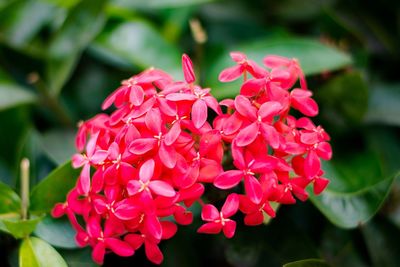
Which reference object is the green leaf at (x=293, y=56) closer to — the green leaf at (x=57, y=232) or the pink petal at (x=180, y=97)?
the pink petal at (x=180, y=97)

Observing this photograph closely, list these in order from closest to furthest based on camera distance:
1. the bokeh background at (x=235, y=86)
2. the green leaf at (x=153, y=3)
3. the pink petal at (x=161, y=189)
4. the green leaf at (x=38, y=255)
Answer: the pink petal at (x=161, y=189) → the green leaf at (x=38, y=255) → the bokeh background at (x=235, y=86) → the green leaf at (x=153, y=3)

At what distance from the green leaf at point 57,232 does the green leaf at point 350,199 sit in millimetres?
416

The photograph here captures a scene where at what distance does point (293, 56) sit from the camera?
3.84 feet

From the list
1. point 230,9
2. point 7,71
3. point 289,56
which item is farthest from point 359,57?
point 7,71

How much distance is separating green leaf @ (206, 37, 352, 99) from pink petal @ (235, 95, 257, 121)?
0.24 meters

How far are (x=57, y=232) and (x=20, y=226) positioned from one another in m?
0.08

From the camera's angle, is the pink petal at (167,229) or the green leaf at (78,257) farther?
the green leaf at (78,257)

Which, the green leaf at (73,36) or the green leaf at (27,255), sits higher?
the green leaf at (73,36)

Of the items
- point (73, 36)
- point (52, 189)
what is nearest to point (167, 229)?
point (52, 189)

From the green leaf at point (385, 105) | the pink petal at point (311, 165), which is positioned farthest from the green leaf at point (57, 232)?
the green leaf at point (385, 105)

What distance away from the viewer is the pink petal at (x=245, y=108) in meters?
0.80

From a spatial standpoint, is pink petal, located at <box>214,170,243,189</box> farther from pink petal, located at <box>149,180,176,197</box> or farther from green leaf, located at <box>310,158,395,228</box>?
green leaf, located at <box>310,158,395,228</box>

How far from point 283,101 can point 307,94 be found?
0.19 feet

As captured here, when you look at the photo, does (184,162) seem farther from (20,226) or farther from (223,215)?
(20,226)
